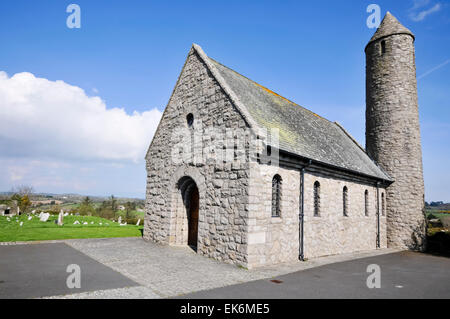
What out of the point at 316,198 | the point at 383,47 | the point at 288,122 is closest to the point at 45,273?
the point at 316,198

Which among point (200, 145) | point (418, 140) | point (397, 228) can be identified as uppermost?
point (418, 140)

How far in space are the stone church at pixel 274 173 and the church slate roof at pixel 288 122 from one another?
0.08 meters

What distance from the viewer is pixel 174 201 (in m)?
12.6

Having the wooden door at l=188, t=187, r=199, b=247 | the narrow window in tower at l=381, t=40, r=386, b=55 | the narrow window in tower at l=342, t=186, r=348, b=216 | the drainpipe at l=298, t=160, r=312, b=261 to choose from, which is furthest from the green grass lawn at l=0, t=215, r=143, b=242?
the narrow window in tower at l=381, t=40, r=386, b=55

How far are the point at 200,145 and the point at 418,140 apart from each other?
51.7 feet

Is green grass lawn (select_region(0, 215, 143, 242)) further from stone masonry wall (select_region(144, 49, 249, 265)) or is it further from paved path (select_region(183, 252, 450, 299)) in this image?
paved path (select_region(183, 252, 450, 299))

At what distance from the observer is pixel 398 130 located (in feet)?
61.5

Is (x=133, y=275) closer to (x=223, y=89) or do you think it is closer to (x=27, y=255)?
(x=27, y=255)

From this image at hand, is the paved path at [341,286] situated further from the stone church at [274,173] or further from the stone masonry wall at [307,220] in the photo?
the stone church at [274,173]

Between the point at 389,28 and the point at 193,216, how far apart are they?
1931cm

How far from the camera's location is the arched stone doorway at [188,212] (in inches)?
496

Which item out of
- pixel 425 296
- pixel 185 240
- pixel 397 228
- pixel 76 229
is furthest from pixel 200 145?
pixel 397 228

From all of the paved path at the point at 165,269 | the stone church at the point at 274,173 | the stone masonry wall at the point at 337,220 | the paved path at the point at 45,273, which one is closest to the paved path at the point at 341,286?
the paved path at the point at 165,269
